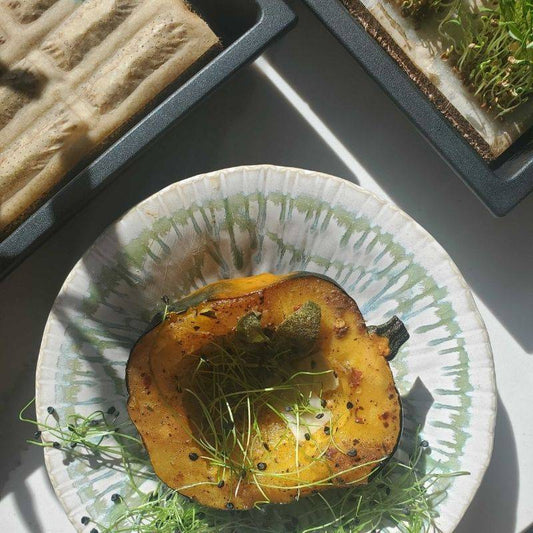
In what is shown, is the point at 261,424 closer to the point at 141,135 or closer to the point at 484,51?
the point at 141,135

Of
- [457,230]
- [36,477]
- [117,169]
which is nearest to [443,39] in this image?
[457,230]

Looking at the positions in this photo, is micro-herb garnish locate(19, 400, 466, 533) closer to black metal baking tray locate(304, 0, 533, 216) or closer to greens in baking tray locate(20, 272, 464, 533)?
greens in baking tray locate(20, 272, 464, 533)

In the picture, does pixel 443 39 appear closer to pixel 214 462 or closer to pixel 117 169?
pixel 117 169

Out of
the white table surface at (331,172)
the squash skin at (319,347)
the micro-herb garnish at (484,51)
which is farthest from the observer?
the white table surface at (331,172)

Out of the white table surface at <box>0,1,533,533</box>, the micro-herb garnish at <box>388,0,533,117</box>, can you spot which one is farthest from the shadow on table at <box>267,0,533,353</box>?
the micro-herb garnish at <box>388,0,533,117</box>

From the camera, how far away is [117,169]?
0.92 metres

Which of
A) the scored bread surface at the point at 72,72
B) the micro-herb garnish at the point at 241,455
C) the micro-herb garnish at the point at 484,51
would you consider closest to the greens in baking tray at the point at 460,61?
the micro-herb garnish at the point at 484,51

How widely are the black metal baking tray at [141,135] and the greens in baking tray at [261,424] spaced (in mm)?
169

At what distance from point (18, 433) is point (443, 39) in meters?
0.77

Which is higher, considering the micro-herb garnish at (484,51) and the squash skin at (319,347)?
the micro-herb garnish at (484,51)

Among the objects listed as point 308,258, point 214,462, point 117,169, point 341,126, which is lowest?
point 214,462

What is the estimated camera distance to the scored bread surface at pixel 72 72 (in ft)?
3.13

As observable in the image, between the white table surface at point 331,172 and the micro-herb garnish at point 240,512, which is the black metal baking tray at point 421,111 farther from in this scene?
the micro-herb garnish at point 240,512

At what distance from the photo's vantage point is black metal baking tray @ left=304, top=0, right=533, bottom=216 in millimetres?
923
